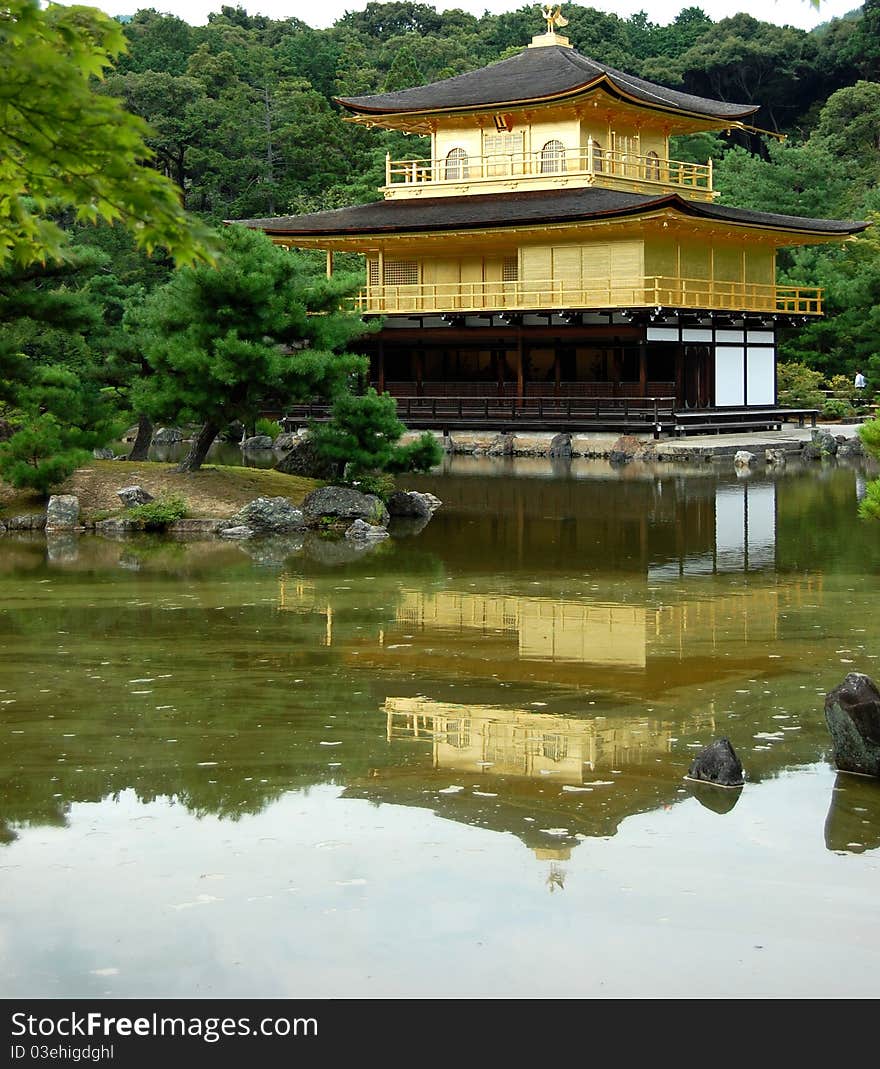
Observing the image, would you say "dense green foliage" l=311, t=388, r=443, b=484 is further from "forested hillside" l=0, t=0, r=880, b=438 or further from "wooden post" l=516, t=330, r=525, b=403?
"wooden post" l=516, t=330, r=525, b=403

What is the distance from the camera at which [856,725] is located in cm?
923

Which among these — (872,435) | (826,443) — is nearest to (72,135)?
(872,435)

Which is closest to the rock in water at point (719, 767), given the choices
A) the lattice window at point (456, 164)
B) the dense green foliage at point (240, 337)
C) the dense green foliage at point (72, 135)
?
the dense green foliage at point (72, 135)

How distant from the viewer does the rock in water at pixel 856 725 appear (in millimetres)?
9188

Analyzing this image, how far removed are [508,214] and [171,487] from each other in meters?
19.1

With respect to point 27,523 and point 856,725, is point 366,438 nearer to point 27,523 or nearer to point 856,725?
point 27,523

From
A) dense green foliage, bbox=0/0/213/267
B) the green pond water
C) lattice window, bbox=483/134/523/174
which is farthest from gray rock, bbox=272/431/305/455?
dense green foliage, bbox=0/0/213/267

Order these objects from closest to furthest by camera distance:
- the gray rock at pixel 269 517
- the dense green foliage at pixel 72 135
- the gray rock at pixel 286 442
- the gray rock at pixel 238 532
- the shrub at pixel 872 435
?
the dense green foliage at pixel 72 135
the shrub at pixel 872 435
the gray rock at pixel 238 532
the gray rock at pixel 269 517
the gray rock at pixel 286 442

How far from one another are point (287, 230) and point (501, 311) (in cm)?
673

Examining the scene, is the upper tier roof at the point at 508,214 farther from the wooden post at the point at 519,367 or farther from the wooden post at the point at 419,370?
the wooden post at the point at 419,370

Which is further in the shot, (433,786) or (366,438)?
(366,438)

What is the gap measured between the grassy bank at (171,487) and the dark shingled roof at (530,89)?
792 inches

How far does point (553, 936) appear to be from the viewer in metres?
6.79

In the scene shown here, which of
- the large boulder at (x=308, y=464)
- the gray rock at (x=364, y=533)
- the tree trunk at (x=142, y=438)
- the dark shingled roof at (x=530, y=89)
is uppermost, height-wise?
the dark shingled roof at (x=530, y=89)
